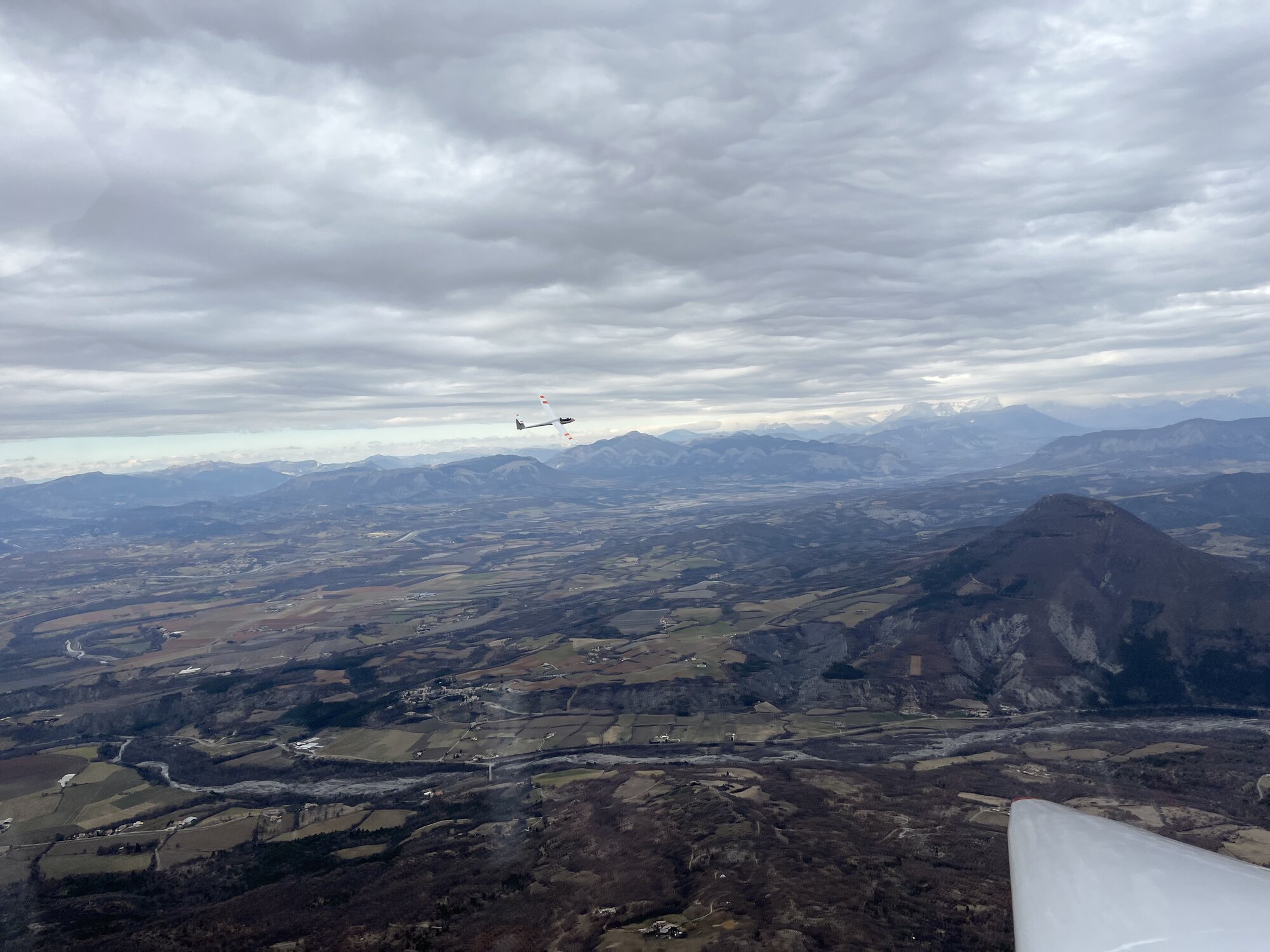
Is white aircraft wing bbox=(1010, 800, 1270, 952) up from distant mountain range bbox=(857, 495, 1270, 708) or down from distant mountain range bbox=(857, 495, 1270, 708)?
up

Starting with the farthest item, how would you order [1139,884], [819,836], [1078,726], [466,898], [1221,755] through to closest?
[1078,726] < [1221,755] < [819,836] < [466,898] < [1139,884]

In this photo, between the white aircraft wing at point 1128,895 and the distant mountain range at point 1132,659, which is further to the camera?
the distant mountain range at point 1132,659

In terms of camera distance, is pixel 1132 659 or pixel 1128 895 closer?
pixel 1128 895

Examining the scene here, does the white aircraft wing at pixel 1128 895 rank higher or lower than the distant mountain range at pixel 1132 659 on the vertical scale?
higher

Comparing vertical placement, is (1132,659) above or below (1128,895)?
below

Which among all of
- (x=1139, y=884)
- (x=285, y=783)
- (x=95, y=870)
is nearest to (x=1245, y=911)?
(x=1139, y=884)

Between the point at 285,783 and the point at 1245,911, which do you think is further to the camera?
the point at 285,783

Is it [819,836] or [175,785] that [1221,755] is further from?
[175,785]

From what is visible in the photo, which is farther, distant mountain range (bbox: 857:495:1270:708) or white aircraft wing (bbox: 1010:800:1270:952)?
distant mountain range (bbox: 857:495:1270:708)
